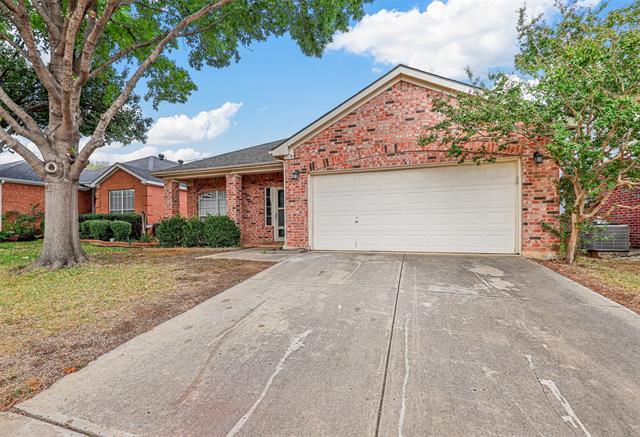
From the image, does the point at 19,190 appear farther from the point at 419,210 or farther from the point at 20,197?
the point at 419,210

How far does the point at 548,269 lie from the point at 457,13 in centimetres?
706

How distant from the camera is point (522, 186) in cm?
667

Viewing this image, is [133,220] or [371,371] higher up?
[133,220]

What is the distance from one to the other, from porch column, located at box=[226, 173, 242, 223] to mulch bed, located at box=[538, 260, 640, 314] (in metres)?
8.87

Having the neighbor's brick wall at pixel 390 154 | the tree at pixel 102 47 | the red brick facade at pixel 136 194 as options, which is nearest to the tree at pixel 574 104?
the neighbor's brick wall at pixel 390 154

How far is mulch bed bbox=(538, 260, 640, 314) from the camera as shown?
3.79m

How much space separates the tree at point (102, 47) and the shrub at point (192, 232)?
366 cm

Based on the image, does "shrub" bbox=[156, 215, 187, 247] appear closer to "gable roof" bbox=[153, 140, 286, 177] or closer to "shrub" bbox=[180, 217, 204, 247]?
"shrub" bbox=[180, 217, 204, 247]

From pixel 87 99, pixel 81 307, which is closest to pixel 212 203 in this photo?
pixel 87 99

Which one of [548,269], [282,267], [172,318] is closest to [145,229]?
[282,267]

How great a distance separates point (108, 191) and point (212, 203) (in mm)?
9079

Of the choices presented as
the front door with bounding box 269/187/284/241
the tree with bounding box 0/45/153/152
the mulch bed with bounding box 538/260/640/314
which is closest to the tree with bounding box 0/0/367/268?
the tree with bounding box 0/45/153/152

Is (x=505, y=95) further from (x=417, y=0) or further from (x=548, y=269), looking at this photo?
(x=417, y=0)

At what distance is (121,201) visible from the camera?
16391 mm
